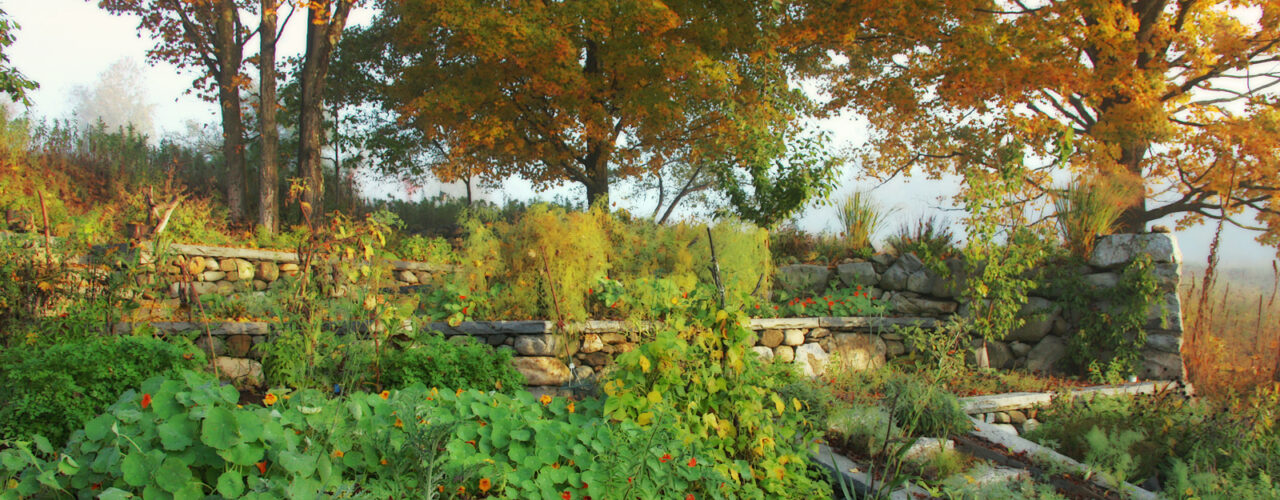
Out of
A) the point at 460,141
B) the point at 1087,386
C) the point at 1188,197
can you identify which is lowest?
the point at 1087,386

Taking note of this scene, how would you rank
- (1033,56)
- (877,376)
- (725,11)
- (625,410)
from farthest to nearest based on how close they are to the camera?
(725,11), (1033,56), (877,376), (625,410)

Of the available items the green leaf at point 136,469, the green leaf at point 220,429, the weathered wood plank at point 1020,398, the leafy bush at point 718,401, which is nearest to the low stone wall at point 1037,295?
the weathered wood plank at point 1020,398

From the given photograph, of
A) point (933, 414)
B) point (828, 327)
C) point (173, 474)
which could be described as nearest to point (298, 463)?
point (173, 474)

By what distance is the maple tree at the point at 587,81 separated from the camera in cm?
817

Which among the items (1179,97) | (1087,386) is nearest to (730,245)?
(1087,386)

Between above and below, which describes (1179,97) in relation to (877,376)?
above

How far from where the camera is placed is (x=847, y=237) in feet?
25.4

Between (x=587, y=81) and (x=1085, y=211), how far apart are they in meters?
6.14

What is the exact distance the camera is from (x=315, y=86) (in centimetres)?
947

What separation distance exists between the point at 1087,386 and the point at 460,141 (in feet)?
26.1

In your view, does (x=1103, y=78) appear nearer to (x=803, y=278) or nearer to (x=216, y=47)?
(x=803, y=278)

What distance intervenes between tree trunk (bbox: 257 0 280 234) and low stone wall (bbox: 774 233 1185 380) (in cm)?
688

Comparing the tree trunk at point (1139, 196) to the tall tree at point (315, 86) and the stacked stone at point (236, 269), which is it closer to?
the stacked stone at point (236, 269)

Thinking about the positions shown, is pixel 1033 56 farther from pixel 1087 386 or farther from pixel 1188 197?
pixel 1087 386
